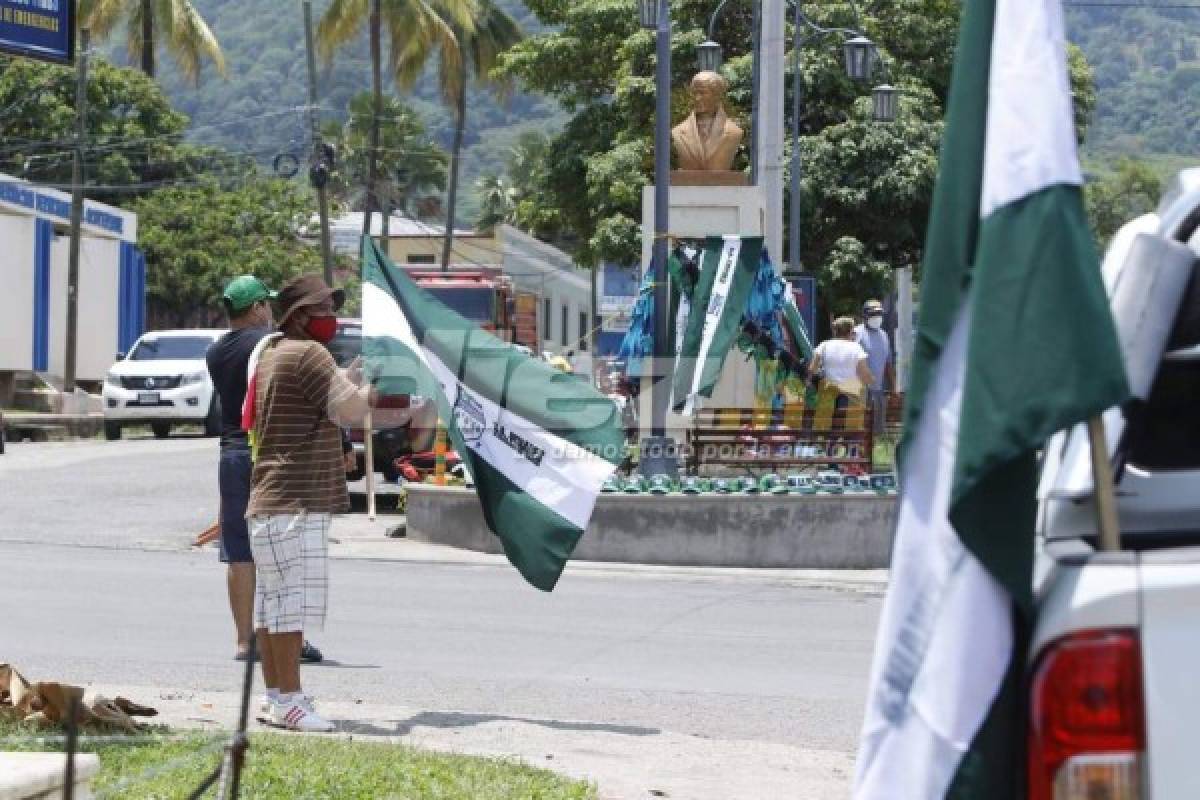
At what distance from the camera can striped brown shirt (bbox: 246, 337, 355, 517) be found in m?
8.95

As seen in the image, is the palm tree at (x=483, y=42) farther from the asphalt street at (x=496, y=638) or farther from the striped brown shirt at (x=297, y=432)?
the striped brown shirt at (x=297, y=432)

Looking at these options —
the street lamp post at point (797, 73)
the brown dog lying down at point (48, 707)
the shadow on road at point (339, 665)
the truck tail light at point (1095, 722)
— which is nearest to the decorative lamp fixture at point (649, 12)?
the street lamp post at point (797, 73)

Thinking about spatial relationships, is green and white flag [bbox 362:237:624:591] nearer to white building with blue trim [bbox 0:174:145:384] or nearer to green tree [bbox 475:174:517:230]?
white building with blue trim [bbox 0:174:145:384]

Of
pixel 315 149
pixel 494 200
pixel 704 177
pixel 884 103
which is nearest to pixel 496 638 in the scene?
pixel 704 177

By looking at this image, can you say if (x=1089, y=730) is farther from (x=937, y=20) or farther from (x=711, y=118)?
(x=937, y=20)

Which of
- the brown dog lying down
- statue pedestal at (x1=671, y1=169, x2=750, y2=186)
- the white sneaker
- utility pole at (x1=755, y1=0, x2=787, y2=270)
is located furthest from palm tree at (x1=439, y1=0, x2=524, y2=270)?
the brown dog lying down

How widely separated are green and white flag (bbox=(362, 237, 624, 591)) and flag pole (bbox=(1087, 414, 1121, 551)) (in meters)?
5.88

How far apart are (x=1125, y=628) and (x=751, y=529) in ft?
44.1

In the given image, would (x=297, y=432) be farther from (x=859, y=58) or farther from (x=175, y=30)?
(x=175, y=30)

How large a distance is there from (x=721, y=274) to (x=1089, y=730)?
54.7 feet

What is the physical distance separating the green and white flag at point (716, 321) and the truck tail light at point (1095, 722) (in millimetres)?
16360

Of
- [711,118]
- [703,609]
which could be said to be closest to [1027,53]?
[703,609]

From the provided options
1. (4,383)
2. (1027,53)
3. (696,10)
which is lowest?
(4,383)

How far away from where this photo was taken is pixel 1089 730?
10.9 ft
